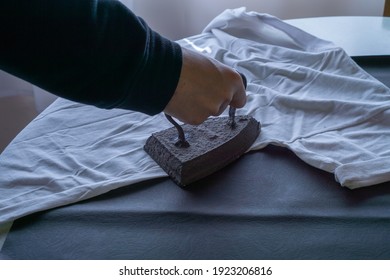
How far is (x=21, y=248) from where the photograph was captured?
1.54 ft

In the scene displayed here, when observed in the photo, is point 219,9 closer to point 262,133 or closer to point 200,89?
point 262,133

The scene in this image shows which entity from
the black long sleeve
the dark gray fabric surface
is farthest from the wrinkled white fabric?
the black long sleeve

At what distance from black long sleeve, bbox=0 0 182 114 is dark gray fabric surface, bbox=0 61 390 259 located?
0.15 m

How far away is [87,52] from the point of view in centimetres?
41

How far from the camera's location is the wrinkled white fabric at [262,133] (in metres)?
0.54

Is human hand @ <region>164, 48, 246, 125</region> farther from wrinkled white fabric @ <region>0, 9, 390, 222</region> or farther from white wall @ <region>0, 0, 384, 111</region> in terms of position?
white wall @ <region>0, 0, 384, 111</region>

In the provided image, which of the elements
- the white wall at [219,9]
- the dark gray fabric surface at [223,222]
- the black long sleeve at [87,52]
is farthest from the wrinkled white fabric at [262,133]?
the white wall at [219,9]

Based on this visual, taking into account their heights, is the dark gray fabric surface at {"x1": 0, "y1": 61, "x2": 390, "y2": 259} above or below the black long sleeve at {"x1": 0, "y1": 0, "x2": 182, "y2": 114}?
below

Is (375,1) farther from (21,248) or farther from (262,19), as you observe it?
(21,248)

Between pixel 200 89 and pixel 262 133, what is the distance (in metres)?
0.19

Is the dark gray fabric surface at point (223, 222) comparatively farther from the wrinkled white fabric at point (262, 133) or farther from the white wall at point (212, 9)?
the white wall at point (212, 9)

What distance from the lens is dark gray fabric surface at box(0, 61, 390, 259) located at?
0.45 metres

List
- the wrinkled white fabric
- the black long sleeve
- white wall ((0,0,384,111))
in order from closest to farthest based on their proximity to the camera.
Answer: the black long sleeve → the wrinkled white fabric → white wall ((0,0,384,111))
